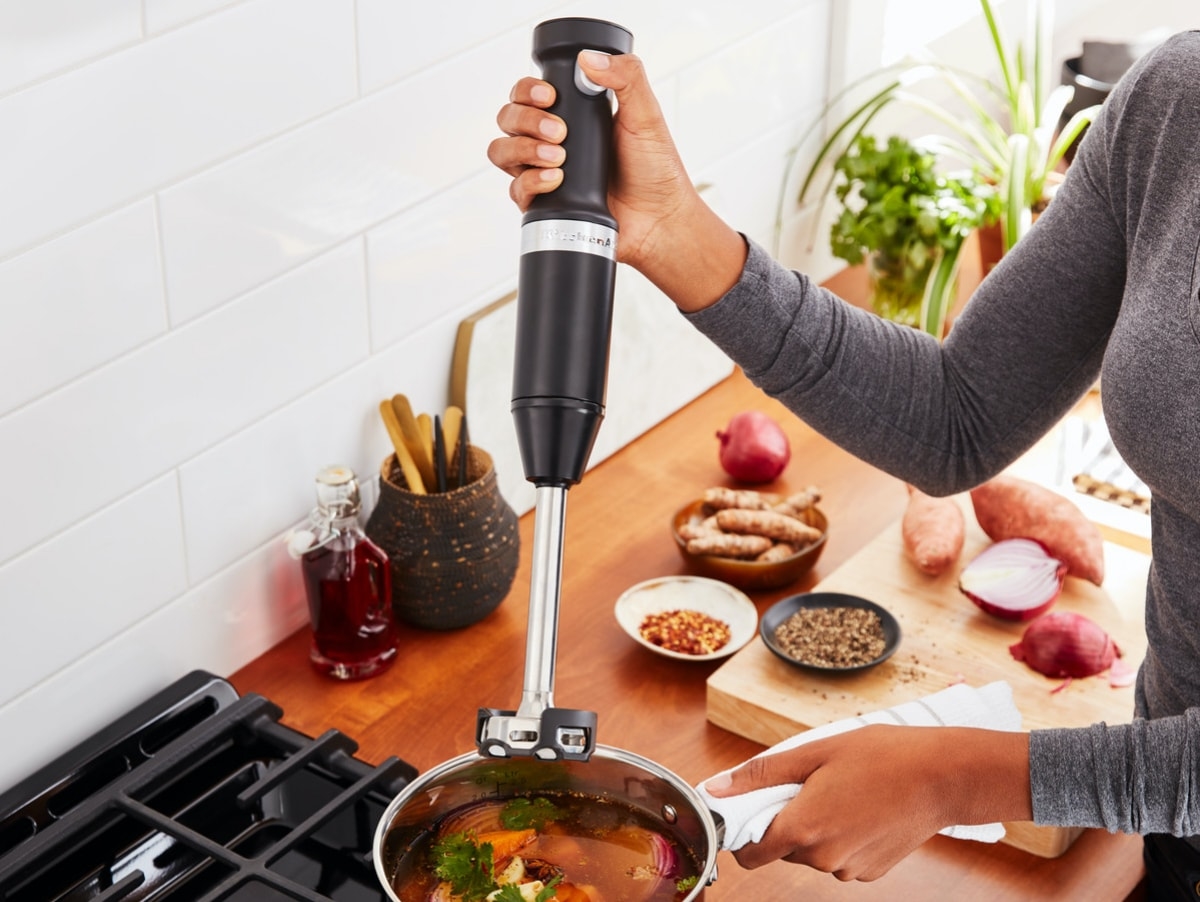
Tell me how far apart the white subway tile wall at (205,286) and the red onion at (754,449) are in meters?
0.31

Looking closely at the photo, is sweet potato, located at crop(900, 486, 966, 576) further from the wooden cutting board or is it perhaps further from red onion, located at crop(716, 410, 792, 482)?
red onion, located at crop(716, 410, 792, 482)

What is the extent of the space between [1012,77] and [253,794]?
138 centimetres

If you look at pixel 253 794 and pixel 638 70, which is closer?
pixel 638 70

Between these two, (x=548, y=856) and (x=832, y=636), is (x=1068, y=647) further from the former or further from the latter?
(x=548, y=856)

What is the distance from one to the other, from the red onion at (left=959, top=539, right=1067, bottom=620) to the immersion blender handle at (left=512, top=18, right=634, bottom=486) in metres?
0.67

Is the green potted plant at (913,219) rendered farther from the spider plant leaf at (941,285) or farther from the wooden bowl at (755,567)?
the wooden bowl at (755,567)

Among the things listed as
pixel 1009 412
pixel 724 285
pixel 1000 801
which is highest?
pixel 724 285

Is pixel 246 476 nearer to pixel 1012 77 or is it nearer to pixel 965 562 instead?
pixel 965 562

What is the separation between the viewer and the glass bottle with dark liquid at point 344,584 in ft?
4.19

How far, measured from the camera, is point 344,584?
1282 mm

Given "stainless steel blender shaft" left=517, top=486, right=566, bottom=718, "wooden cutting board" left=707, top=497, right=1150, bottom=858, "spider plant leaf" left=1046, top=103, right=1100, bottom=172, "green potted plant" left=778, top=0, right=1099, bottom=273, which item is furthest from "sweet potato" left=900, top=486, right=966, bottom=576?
"stainless steel blender shaft" left=517, top=486, right=566, bottom=718

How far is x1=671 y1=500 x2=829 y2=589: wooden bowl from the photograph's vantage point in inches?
56.3

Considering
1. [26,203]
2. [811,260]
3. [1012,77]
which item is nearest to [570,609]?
[26,203]

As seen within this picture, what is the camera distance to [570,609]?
1440mm
